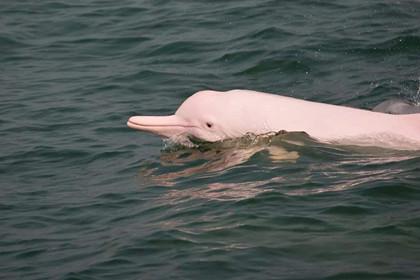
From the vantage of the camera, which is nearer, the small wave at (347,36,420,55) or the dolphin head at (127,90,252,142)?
the dolphin head at (127,90,252,142)

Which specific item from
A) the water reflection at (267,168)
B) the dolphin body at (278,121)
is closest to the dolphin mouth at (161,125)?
the dolphin body at (278,121)

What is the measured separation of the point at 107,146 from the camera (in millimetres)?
15484

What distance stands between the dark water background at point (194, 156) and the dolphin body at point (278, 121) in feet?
0.65

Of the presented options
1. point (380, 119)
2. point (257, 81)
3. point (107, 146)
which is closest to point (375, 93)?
point (257, 81)

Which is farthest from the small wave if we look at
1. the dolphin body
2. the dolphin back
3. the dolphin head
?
the dolphin head

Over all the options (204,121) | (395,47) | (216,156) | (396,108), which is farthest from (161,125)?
(395,47)

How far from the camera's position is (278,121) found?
13.9m

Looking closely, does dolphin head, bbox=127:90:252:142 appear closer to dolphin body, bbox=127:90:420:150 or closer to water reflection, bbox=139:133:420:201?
dolphin body, bbox=127:90:420:150

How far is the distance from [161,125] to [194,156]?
2.24ft

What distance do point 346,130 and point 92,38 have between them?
9657mm

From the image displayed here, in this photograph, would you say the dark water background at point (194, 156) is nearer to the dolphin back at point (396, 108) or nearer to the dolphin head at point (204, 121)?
the dolphin head at point (204, 121)

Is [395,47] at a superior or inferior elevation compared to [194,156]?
superior

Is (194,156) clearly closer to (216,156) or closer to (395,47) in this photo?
(216,156)

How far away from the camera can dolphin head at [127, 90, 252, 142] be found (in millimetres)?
14258
